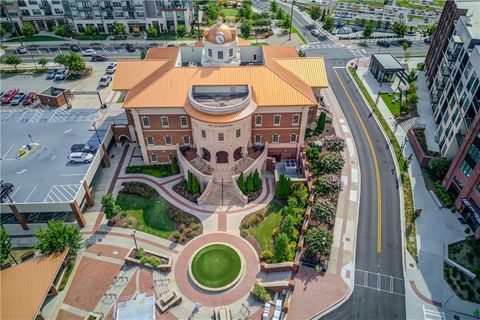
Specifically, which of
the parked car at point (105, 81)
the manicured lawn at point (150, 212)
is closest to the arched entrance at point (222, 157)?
the manicured lawn at point (150, 212)

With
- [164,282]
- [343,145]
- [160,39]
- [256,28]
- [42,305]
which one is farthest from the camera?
[256,28]

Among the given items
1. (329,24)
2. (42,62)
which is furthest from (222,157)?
(329,24)

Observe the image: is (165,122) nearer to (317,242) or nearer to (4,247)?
(4,247)

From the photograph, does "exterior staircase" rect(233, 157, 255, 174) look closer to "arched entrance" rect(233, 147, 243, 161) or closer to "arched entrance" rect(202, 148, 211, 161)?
"arched entrance" rect(233, 147, 243, 161)

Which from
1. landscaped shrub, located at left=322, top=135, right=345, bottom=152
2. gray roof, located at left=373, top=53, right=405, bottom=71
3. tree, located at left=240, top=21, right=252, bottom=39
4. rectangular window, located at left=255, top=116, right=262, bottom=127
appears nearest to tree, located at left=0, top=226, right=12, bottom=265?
rectangular window, located at left=255, top=116, right=262, bottom=127

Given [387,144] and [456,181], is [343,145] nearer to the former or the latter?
[387,144]

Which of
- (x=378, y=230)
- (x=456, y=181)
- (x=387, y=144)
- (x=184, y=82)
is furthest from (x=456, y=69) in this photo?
(x=184, y=82)
